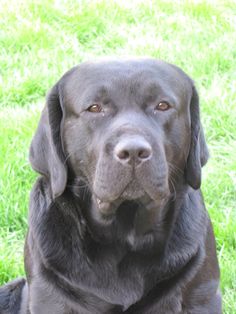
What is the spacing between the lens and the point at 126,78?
334cm

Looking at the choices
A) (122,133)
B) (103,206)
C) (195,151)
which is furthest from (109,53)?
(122,133)

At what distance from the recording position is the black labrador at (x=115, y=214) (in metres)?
3.33

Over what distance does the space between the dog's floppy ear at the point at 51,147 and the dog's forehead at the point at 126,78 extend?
0.28ft

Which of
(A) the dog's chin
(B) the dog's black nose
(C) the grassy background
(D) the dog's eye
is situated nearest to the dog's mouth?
(A) the dog's chin

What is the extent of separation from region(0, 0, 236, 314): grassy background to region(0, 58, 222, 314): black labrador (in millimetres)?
650

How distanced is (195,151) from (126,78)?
1.51 ft

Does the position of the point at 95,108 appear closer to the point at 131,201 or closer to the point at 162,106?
the point at 162,106

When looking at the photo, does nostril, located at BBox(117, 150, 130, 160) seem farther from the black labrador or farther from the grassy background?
the grassy background

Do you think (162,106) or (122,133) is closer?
(122,133)

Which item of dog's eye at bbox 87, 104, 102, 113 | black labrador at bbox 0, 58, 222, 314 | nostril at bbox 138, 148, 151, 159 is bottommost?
black labrador at bbox 0, 58, 222, 314

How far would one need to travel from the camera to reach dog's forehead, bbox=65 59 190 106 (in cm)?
332

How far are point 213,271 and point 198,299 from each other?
0.16 m

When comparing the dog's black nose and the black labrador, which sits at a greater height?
the dog's black nose

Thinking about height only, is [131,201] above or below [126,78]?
below
